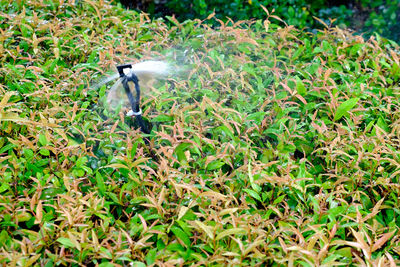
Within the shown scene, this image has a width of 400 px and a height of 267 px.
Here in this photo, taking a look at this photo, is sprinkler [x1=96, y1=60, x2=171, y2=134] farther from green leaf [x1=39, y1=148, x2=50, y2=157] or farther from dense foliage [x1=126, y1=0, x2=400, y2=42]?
dense foliage [x1=126, y1=0, x2=400, y2=42]

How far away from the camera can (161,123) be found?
2443 millimetres

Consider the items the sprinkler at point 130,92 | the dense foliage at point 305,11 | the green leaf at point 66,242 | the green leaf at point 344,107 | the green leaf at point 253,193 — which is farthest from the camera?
the dense foliage at point 305,11

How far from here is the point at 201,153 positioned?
7.27ft

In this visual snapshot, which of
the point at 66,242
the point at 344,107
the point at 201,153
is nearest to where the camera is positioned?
the point at 66,242

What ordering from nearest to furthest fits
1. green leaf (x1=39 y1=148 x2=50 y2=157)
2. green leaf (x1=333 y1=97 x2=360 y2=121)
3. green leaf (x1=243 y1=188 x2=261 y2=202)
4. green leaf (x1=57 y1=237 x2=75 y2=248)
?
green leaf (x1=57 y1=237 x2=75 y2=248) < green leaf (x1=243 y1=188 x2=261 y2=202) < green leaf (x1=39 y1=148 x2=50 y2=157) < green leaf (x1=333 y1=97 x2=360 y2=121)

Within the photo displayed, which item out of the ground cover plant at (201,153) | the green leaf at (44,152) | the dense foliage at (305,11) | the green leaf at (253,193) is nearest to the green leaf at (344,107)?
the ground cover plant at (201,153)

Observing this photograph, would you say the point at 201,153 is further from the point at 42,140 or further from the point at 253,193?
the point at 42,140

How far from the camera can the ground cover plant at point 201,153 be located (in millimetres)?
1726

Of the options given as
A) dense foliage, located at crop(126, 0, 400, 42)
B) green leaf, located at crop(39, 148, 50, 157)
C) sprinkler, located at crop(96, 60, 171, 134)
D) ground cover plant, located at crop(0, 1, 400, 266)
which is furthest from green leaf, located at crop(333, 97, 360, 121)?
dense foliage, located at crop(126, 0, 400, 42)

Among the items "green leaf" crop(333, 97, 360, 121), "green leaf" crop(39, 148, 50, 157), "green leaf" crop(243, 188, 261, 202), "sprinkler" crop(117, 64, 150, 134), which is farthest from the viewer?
"green leaf" crop(333, 97, 360, 121)

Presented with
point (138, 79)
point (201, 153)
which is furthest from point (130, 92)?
point (201, 153)

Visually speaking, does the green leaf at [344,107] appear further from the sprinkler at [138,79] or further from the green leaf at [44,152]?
the green leaf at [44,152]

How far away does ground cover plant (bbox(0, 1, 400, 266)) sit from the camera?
1726 mm

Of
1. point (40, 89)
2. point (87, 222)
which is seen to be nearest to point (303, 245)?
point (87, 222)
